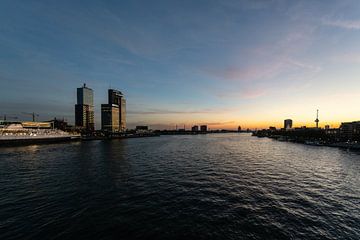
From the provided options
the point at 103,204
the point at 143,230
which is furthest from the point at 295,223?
the point at 103,204

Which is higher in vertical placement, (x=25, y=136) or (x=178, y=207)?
(x=25, y=136)

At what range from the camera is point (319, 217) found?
21.6m

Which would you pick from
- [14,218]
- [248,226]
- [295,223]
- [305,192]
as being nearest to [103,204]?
[14,218]

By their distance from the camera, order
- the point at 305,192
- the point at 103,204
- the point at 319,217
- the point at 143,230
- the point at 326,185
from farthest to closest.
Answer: the point at 326,185
the point at 305,192
the point at 103,204
the point at 319,217
the point at 143,230

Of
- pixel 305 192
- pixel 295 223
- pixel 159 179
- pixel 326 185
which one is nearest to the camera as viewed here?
pixel 295 223

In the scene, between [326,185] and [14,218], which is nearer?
[14,218]

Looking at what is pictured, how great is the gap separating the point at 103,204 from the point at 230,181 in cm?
2381

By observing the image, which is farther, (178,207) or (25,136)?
(25,136)

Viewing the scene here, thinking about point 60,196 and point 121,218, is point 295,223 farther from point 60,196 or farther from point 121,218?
point 60,196

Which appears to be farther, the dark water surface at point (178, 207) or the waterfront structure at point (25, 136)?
the waterfront structure at point (25, 136)

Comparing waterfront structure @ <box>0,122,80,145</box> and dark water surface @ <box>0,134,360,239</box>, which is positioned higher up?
waterfront structure @ <box>0,122,80,145</box>

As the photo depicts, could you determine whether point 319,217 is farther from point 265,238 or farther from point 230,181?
point 230,181

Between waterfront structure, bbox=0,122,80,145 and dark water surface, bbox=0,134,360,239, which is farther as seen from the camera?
waterfront structure, bbox=0,122,80,145

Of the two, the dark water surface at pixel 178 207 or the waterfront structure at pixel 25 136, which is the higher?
the waterfront structure at pixel 25 136
